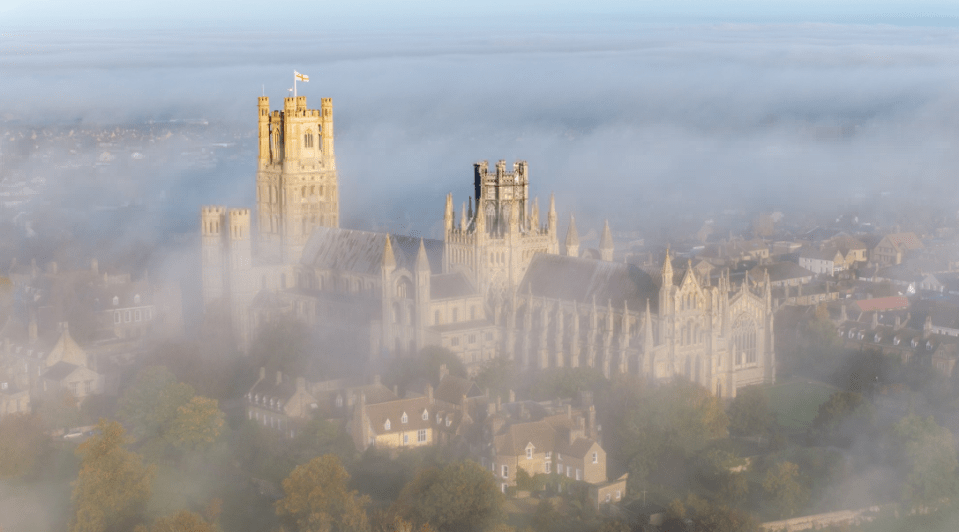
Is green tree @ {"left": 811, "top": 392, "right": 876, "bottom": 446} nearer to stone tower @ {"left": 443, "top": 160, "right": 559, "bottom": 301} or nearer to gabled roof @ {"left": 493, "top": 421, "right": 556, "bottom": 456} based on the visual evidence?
gabled roof @ {"left": 493, "top": 421, "right": 556, "bottom": 456}

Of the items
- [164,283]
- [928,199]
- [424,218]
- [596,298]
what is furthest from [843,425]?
[424,218]

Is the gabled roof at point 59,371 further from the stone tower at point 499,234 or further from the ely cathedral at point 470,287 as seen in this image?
the stone tower at point 499,234

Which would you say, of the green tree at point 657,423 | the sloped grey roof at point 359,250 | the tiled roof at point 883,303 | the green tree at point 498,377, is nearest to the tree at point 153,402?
the green tree at point 498,377

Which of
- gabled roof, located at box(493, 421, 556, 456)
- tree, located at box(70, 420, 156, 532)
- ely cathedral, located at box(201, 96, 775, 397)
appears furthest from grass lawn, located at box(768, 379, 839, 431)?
tree, located at box(70, 420, 156, 532)

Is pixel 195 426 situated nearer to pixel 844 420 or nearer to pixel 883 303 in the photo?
pixel 844 420

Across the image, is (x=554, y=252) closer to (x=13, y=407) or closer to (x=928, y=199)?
(x=13, y=407)
